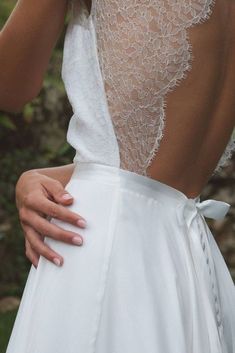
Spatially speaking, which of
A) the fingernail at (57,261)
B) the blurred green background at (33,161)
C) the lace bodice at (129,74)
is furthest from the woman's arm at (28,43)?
the blurred green background at (33,161)

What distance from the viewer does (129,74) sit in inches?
71.2

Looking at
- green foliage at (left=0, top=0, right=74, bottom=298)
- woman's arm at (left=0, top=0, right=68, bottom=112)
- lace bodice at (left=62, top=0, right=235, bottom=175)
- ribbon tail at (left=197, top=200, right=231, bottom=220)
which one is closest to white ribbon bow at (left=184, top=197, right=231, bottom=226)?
ribbon tail at (left=197, top=200, right=231, bottom=220)

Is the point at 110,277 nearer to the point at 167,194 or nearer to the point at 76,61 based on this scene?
the point at 167,194

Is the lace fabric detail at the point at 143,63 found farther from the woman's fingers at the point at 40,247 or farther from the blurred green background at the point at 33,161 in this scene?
the blurred green background at the point at 33,161

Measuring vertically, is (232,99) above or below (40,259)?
above

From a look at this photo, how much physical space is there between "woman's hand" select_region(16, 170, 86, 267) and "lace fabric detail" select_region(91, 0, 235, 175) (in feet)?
0.47

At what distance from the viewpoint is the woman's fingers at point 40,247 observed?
5.85 ft

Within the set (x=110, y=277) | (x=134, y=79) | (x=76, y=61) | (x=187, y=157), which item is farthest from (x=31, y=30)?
(x=110, y=277)

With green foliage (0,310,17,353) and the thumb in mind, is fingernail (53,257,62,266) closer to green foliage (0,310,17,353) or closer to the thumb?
the thumb

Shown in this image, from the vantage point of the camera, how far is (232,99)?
6.26ft

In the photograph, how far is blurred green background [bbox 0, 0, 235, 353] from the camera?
6508 mm

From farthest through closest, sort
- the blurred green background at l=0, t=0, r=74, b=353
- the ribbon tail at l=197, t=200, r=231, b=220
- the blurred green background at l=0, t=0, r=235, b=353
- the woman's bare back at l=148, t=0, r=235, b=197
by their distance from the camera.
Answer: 1. the blurred green background at l=0, t=0, r=74, b=353
2. the blurred green background at l=0, t=0, r=235, b=353
3. the ribbon tail at l=197, t=200, r=231, b=220
4. the woman's bare back at l=148, t=0, r=235, b=197

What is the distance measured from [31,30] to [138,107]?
26 centimetres

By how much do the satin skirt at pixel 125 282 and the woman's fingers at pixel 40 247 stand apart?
12 millimetres
